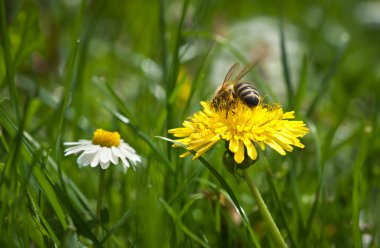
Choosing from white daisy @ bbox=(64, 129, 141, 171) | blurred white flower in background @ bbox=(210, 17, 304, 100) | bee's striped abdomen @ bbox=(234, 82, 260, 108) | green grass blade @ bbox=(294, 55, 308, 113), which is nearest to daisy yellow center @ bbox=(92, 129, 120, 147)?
white daisy @ bbox=(64, 129, 141, 171)

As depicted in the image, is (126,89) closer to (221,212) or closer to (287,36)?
(287,36)

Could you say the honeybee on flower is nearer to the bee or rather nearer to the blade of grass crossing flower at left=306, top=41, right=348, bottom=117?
the bee

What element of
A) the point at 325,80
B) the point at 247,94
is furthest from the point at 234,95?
the point at 325,80

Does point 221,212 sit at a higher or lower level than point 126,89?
lower

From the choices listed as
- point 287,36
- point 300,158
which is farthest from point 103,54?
point 300,158

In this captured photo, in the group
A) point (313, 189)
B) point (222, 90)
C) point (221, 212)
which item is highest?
point (222, 90)

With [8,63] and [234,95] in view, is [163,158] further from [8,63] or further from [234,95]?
[8,63]
